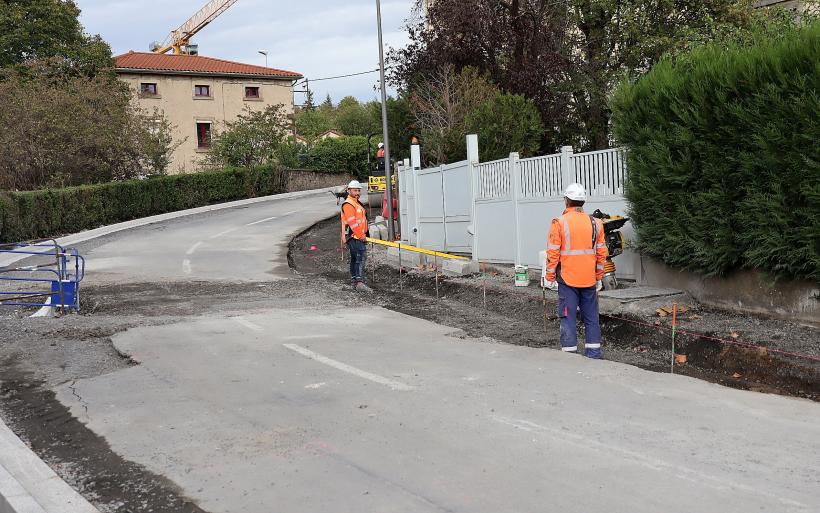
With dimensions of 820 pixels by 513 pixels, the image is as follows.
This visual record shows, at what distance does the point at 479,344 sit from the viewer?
378 inches

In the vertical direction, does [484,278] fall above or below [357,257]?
below

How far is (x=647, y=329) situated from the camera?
32.8 ft

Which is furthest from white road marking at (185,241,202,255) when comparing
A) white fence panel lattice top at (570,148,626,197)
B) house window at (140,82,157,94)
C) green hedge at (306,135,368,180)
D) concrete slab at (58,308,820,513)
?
house window at (140,82,157,94)

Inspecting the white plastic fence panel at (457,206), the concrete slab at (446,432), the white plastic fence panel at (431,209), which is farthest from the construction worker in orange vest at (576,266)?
the white plastic fence panel at (431,209)

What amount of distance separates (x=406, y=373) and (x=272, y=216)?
24.1 meters

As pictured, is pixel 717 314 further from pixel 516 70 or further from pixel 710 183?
pixel 516 70

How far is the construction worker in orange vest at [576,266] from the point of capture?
8773 mm

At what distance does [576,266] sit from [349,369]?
8.61 ft

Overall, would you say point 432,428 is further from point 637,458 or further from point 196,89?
point 196,89

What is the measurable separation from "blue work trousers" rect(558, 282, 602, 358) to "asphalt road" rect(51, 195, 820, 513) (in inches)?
15.3

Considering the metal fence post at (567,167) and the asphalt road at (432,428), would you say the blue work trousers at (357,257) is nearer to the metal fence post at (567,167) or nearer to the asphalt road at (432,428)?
the metal fence post at (567,167)

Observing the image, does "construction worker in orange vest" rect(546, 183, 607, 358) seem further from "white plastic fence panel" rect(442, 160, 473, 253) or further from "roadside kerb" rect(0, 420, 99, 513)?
"white plastic fence panel" rect(442, 160, 473, 253)

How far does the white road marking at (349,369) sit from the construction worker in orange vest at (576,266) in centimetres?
221

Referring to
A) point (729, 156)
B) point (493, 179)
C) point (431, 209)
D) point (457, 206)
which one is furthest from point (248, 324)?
point (431, 209)
